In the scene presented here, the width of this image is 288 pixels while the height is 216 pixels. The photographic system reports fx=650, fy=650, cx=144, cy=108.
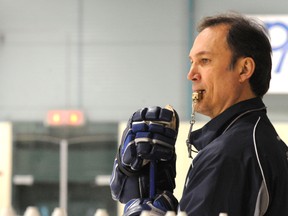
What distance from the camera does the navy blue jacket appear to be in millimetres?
1530

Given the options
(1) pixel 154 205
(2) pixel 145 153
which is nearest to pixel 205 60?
(2) pixel 145 153

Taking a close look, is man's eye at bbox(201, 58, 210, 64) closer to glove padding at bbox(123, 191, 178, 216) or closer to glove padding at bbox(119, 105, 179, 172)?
glove padding at bbox(119, 105, 179, 172)

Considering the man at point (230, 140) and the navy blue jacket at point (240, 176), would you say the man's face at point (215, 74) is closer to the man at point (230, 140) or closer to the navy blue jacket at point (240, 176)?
the man at point (230, 140)

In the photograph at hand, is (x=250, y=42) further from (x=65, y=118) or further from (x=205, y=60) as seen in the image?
(x=65, y=118)

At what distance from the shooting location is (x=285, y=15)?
562 cm

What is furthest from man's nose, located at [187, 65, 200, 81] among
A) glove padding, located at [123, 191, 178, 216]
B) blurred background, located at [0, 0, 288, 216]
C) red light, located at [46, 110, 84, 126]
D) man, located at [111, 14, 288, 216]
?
red light, located at [46, 110, 84, 126]

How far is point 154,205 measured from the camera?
1.63m

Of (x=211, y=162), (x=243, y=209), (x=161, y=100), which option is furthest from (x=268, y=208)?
(x=161, y=100)

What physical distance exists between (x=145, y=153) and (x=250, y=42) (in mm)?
407

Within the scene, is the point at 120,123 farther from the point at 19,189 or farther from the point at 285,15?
the point at 285,15

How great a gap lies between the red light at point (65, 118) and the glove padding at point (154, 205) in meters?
4.18

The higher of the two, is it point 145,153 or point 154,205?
point 145,153

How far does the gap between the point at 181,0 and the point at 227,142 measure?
4.26m

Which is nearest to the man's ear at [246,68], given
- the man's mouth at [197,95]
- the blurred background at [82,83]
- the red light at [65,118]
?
the man's mouth at [197,95]
